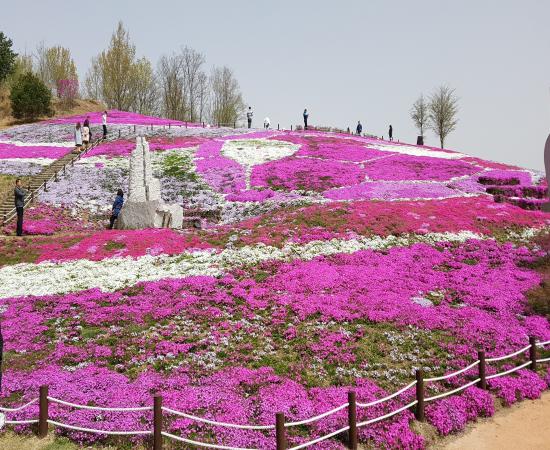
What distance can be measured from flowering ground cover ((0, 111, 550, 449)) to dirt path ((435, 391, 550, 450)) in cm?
41

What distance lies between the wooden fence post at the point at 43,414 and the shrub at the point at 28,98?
73.8 metres

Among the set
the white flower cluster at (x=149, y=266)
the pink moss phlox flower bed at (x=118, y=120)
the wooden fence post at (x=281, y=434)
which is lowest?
the wooden fence post at (x=281, y=434)

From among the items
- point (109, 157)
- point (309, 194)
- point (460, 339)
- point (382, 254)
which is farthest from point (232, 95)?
point (460, 339)

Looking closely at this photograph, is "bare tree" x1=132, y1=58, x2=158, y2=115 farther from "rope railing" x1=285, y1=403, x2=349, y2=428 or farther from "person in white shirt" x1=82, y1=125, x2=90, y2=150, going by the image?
"rope railing" x1=285, y1=403, x2=349, y2=428

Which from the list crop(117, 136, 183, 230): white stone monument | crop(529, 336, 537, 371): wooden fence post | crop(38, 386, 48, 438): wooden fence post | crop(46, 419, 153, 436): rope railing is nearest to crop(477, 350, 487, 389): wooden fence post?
crop(529, 336, 537, 371): wooden fence post

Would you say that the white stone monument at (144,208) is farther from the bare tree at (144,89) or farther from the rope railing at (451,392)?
the bare tree at (144,89)

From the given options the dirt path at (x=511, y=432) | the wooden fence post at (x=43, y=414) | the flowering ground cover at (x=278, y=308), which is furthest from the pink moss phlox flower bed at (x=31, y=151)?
the dirt path at (x=511, y=432)

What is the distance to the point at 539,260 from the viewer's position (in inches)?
918

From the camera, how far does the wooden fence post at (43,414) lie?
10938 mm

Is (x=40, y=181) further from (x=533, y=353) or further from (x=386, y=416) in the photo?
(x=533, y=353)

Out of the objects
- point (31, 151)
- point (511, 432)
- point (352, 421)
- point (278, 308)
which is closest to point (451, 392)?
point (511, 432)

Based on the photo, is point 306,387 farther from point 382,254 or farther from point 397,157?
point 397,157

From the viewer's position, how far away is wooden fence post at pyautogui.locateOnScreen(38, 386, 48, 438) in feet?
35.9

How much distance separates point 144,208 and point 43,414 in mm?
18848
